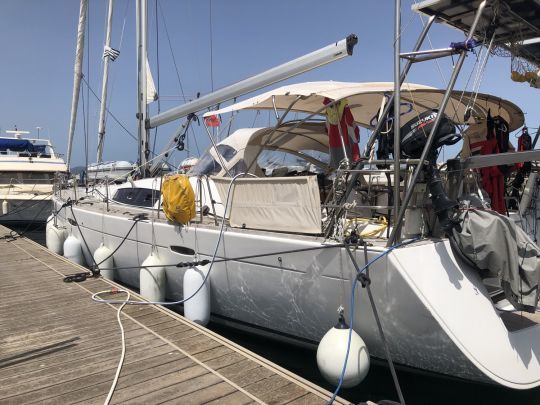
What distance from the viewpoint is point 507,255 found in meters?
3.55

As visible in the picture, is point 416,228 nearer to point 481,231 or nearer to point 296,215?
point 481,231

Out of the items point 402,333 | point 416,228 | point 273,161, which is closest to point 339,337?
point 402,333

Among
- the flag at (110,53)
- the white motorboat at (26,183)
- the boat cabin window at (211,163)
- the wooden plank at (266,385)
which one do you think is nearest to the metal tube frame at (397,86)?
the wooden plank at (266,385)

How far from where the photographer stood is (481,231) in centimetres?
364

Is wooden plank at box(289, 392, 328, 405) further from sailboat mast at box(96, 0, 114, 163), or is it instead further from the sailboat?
sailboat mast at box(96, 0, 114, 163)

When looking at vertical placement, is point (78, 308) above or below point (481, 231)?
below

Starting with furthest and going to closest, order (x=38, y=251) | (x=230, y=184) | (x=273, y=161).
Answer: (x=38, y=251) < (x=273, y=161) < (x=230, y=184)

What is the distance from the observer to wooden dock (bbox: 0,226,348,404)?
330 cm

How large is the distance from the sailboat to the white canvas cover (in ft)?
0.04

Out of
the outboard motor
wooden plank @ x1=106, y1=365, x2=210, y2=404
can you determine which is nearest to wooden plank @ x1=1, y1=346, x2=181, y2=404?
wooden plank @ x1=106, y1=365, x2=210, y2=404

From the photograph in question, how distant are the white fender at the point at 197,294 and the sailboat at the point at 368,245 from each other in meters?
0.02

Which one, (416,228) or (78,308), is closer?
(416,228)

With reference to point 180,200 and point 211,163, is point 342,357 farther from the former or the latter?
point 211,163

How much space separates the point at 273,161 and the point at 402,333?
386cm
